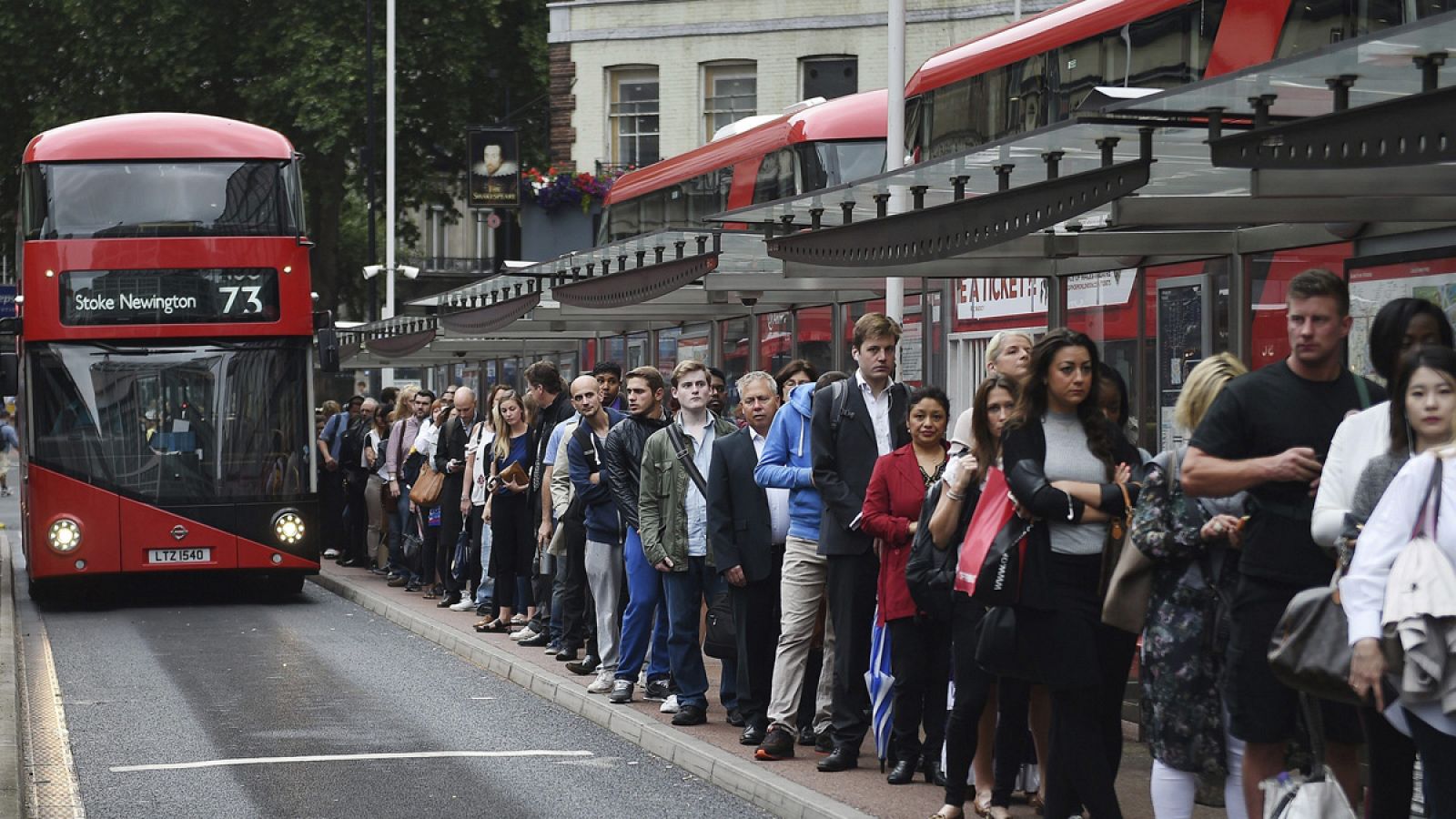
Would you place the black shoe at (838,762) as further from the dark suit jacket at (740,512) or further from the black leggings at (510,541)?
the black leggings at (510,541)

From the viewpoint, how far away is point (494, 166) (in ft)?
123

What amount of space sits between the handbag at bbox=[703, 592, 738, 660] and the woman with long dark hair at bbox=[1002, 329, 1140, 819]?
348 centimetres

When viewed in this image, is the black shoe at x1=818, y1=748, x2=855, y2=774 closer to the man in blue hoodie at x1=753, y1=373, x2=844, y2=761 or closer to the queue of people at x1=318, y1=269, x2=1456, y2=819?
the queue of people at x1=318, y1=269, x2=1456, y2=819

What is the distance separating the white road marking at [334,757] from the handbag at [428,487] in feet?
26.8

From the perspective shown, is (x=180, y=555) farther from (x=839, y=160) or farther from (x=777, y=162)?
(x=839, y=160)

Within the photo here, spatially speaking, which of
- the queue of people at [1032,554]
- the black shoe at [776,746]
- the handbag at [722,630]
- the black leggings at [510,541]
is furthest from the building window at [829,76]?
the black shoe at [776,746]

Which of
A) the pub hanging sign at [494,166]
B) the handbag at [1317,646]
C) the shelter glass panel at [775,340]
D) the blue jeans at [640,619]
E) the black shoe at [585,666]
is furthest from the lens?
the pub hanging sign at [494,166]

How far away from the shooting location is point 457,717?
11.6 metres

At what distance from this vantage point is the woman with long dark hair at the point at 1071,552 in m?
6.66

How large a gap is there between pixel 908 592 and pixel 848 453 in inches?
28.6

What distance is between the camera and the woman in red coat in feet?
27.9

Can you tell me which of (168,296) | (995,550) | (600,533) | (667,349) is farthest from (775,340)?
(995,550)

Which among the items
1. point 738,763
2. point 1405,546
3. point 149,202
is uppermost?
point 149,202

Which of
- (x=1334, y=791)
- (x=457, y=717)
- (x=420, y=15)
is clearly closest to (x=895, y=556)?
(x=1334, y=791)
